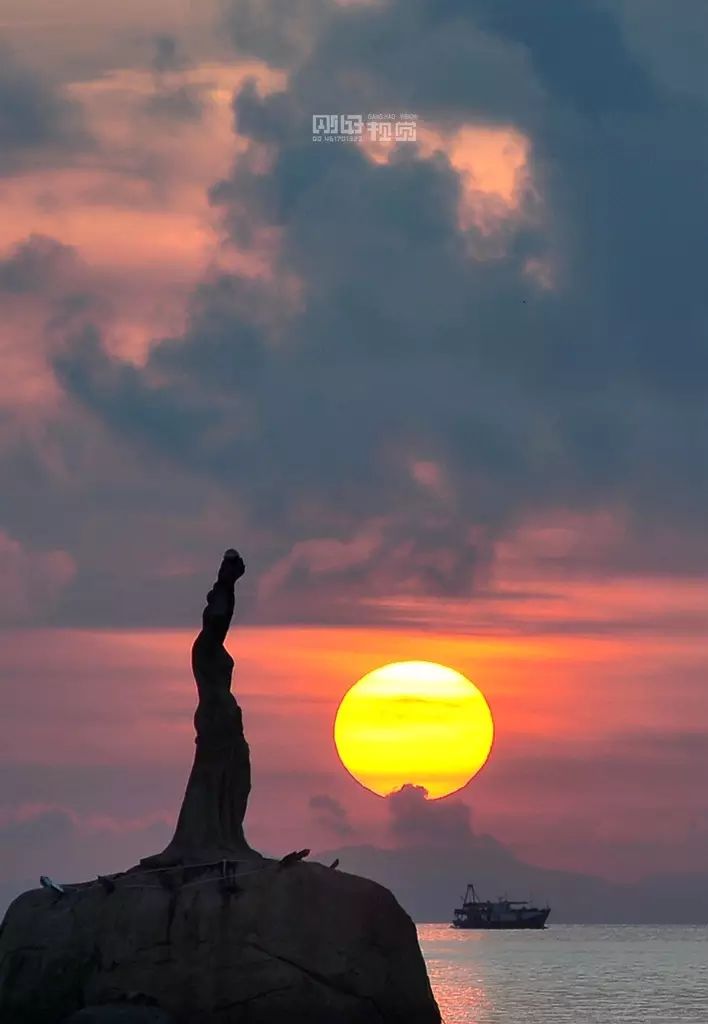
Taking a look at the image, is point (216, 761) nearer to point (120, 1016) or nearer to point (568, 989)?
point (120, 1016)

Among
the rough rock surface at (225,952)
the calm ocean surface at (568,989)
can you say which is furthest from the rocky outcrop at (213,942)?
the calm ocean surface at (568,989)

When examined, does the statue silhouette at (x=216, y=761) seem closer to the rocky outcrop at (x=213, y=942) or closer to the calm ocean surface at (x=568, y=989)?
the rocky outcrop at (x=213, y=942)

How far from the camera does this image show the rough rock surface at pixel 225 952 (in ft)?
151

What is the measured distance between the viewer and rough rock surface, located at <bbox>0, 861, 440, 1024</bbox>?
46125 mm

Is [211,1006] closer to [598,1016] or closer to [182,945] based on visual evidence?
[182,945]

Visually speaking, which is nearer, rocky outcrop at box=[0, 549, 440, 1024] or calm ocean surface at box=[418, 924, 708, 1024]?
rocky outcrop at box=[0, 549, 440, 1024]

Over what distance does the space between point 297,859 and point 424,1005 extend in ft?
12.8

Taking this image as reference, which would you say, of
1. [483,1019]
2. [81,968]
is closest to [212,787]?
[81,968]

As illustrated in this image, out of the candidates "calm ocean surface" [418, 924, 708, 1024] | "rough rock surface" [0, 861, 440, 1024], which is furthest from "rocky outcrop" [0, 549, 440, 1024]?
"calm ocean surface" [418, 924, 708, 1024]

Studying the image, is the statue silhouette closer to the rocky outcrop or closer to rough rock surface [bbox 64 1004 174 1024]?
the rocky outcrop

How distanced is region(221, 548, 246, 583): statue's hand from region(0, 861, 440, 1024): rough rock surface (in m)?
5.99

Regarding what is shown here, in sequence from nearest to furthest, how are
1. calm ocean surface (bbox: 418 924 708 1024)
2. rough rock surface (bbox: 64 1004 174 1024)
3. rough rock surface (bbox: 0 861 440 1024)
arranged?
1. rough rock surface (bbox: 64 1004 174 1024)
2. rough rock surface (bbox: 0 861 440 1024)
3. calm ocean surface (bbox: 418 924 708 1024)

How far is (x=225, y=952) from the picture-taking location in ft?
152

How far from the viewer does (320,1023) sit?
4612 cm
